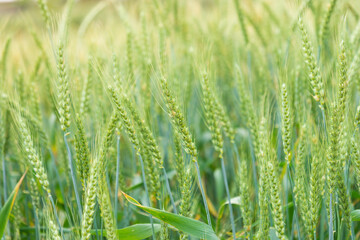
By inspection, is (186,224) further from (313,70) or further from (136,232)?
(313,70)

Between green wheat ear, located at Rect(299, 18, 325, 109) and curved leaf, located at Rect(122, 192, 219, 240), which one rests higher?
green wheat ear, located at Rect(299, 18, 325, 109)

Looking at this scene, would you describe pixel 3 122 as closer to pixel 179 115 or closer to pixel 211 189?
pixel 179 115

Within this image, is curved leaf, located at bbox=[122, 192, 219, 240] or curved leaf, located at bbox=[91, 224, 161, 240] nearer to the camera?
curved leaf, located at bbox=[122, 192, 219, 240]

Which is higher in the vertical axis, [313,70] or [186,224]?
[313,70]

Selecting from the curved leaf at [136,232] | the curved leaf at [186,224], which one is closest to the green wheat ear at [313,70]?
the curved leaf at [186,224]

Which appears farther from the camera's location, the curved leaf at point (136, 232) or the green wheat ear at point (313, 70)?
the curved leaf at point (136, 232)

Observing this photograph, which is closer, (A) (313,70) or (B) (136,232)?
(A) (313,70)

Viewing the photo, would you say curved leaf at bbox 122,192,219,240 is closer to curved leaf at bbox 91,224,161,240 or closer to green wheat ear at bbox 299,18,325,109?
curved leaf at bbox 91,224,161,240

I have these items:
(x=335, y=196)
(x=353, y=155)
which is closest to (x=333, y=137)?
(x=353, y=155)

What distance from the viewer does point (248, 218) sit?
1209 millimetres

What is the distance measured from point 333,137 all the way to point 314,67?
0.25 metres

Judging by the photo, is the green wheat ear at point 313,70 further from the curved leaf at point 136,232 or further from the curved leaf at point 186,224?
the curved leaf at point 136,232

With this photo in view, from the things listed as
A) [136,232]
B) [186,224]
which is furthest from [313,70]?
[136,232]

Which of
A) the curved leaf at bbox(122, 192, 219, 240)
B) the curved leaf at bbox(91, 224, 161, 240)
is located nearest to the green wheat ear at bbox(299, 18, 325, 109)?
the curved leaf at bbox(122, 192, 219, 240)
